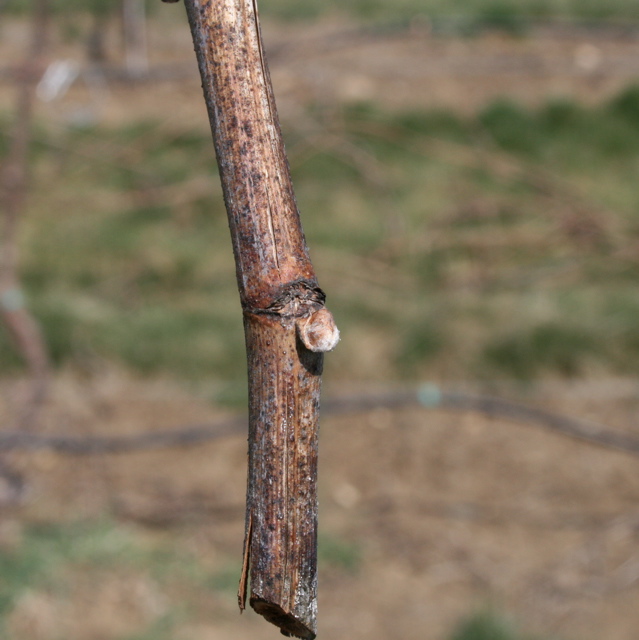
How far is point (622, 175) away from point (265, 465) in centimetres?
440

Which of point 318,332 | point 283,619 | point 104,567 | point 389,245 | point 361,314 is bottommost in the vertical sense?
point 283,619

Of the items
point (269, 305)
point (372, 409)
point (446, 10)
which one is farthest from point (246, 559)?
point (446, 10)

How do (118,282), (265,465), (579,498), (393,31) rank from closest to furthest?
1. (265,465)
2. (579,498)
3. (118,282)
4. (393,31)

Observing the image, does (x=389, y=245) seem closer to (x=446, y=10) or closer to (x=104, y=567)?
(x=104, y=567)

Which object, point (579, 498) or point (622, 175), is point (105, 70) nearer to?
point (622, 175)

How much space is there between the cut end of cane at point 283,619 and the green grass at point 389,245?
2796 mm

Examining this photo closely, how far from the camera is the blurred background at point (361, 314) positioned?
99.7 inches

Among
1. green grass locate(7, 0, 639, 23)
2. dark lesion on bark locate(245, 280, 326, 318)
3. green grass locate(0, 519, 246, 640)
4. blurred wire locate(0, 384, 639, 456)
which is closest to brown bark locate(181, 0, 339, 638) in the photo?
dark lesion on bark locate(245, 280, 326, 318)

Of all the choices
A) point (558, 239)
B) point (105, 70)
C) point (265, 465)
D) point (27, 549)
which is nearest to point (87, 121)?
point (105, 70)

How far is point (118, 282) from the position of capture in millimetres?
3867

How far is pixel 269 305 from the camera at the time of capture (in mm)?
476

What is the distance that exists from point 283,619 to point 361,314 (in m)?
3.13

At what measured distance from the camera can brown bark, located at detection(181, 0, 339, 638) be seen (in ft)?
1.54

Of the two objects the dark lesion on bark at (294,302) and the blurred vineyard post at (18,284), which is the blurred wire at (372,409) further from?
the dark lesion on bark at (294,302)
